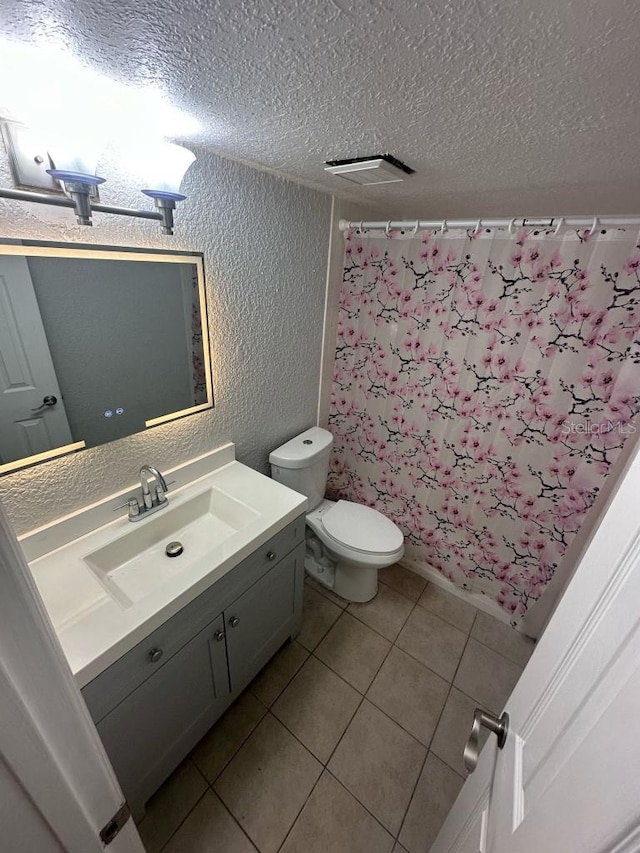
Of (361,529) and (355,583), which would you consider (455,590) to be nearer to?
(355,583)

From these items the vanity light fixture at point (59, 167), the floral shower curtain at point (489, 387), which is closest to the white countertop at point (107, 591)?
the floral shower curtain at point (489, 387)

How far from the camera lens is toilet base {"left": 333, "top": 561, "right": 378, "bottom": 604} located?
1.85 meters

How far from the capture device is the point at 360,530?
1.77m

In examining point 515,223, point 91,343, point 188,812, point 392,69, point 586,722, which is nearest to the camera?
point 586,722

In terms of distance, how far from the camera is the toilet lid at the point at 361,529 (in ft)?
5.55

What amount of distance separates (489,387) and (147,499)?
1.48m

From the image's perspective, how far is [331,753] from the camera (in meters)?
1.33

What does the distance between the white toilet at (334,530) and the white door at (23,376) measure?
90 cm

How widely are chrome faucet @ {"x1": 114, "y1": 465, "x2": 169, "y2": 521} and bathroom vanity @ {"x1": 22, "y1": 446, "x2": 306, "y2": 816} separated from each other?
0.04m

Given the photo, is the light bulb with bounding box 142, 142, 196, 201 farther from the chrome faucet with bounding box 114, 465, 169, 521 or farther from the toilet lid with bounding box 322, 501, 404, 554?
the toilet lid with bounding box 322, 501, 404, 554

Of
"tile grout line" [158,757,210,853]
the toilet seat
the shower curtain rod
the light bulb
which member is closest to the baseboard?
the toilet seat

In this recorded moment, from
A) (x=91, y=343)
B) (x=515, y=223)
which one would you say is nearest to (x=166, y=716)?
(x=91, y=343)

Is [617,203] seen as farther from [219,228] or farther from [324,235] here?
[219,228]

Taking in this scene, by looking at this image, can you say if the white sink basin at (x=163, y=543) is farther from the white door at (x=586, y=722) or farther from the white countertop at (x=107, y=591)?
the white door at (x=586, y=722)
